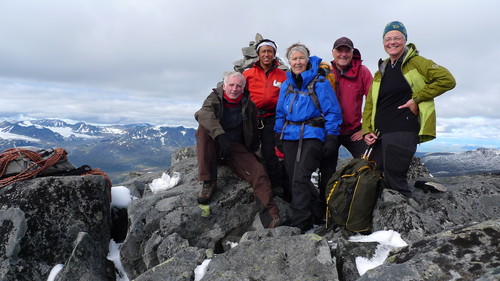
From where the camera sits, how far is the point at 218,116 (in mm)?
9523

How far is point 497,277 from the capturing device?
137 inches

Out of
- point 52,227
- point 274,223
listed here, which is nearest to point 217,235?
point 274,223

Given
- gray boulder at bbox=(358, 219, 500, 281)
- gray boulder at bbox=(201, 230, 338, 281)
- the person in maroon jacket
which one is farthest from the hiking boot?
gray boulder at bbox=(358, 219, 500, 281)

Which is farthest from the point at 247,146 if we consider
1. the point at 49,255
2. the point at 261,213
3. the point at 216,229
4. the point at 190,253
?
the point at 49,255

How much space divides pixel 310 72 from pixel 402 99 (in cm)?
265

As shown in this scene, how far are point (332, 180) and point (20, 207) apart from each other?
9.46 metres

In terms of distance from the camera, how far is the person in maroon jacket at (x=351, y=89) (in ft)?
30.7

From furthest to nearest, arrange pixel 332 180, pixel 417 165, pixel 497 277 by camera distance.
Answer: pixel 417 165
pixel 332 180
pixel 497 277

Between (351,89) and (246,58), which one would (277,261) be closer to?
(351,89)

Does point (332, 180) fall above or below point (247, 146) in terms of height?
below

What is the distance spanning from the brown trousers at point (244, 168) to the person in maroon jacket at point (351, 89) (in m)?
2.44

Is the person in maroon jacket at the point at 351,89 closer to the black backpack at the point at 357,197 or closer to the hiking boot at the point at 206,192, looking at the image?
the black backpack at the point at 357,197

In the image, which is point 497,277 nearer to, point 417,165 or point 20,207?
point 20,207

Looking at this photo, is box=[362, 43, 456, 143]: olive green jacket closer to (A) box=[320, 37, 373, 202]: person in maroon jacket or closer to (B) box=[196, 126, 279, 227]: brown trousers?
(A) box=[320, 37, 373, 202]: person in maroon jacket
